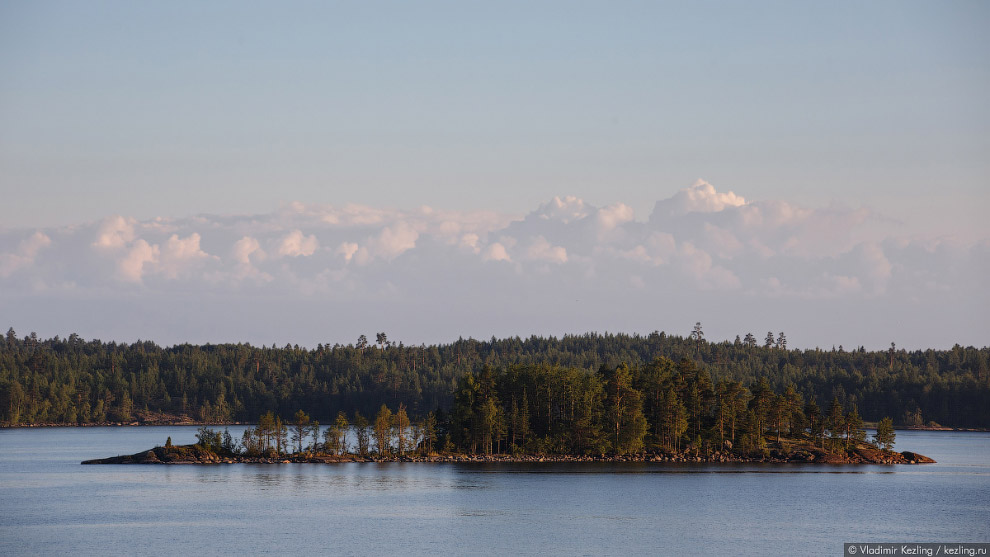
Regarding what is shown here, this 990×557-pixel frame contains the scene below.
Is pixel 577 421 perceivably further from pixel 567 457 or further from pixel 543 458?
pixel 543 458

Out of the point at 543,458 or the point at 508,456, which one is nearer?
the point at 543,458

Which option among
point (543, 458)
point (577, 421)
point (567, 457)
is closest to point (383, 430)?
point (543, 458)

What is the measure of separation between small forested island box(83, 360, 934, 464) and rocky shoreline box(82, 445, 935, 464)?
0.17m

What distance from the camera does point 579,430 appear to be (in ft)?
516

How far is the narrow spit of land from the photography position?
499ft

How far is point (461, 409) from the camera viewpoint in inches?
6122

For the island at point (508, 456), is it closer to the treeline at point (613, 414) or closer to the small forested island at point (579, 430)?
the small forested island at point (579, 430)

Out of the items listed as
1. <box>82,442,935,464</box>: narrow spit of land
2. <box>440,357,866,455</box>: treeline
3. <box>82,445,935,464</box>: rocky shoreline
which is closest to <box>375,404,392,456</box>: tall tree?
<box>82,442,935,464</box>: narrow spit of land

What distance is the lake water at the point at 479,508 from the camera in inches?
3319

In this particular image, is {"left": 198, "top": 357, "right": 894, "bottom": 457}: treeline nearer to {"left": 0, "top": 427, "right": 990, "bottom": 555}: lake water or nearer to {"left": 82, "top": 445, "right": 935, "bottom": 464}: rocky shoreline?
{"left": 82, "top": 445, "right": 935, "bottom": 464}: rocky shoreline

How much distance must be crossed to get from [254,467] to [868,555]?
91131 millimetres

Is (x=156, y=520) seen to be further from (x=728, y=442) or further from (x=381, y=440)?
(x=728, y=442)

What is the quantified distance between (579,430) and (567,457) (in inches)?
188

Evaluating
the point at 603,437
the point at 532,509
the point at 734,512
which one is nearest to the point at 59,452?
the point at 603,437
